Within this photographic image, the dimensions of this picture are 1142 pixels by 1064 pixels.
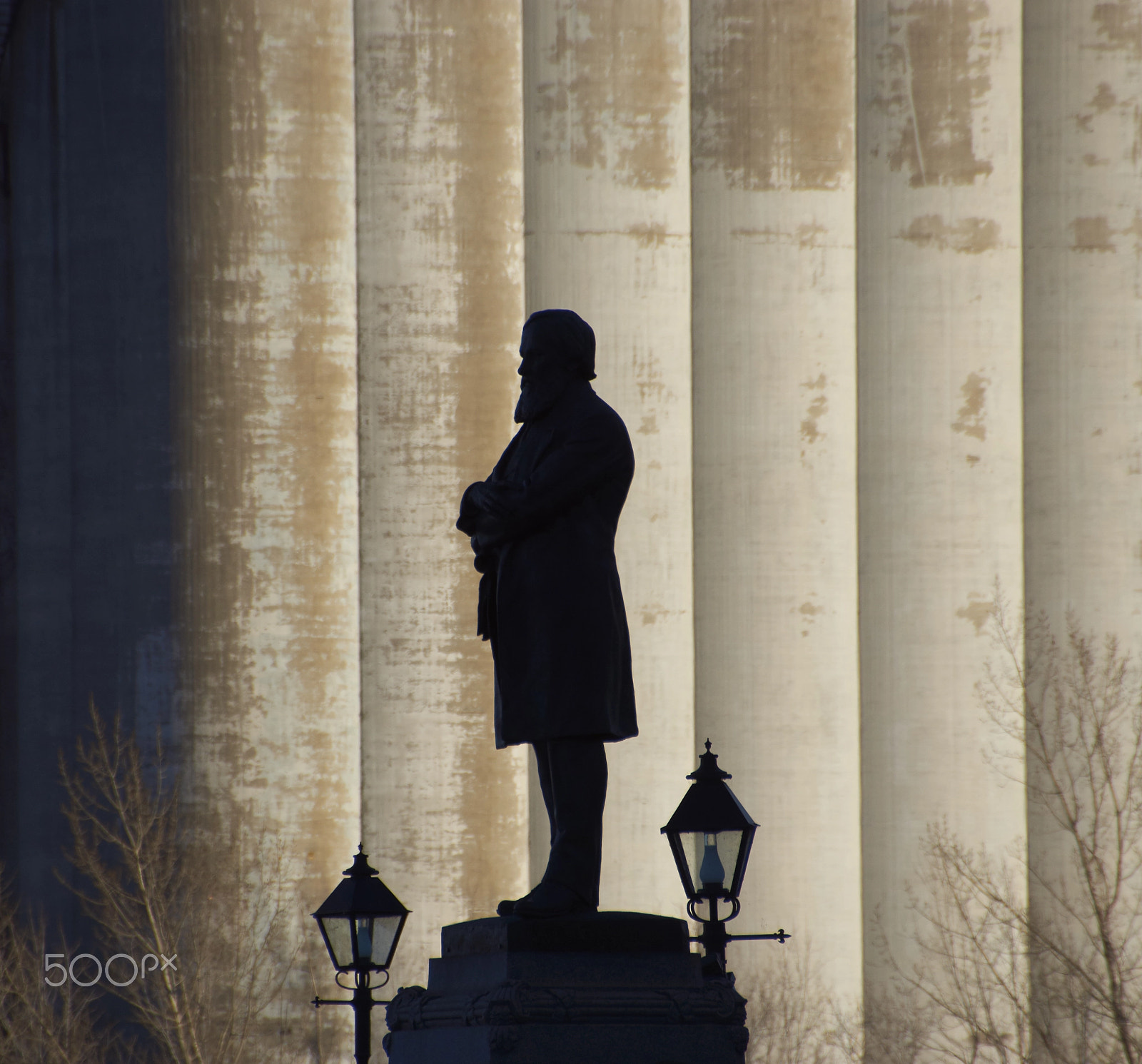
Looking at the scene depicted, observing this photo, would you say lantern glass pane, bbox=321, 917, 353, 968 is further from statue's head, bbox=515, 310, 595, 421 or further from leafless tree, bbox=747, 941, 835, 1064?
leafless tree, bbox=747, 941, 835, 1064

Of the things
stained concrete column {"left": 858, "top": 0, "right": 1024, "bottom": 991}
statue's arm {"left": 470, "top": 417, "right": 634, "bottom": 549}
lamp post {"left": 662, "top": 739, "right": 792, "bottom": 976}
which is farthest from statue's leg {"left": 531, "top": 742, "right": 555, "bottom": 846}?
stained concrete column {"left": 858, "top": 0, "right": 1024, "bottom": 991}

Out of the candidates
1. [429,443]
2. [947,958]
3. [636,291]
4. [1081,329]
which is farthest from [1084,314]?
[429,443]

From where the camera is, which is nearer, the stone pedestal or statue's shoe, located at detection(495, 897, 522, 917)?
the stone pedestal

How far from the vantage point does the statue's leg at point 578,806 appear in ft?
21.8

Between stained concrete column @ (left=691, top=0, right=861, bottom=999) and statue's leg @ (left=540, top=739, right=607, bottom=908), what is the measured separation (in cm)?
1849

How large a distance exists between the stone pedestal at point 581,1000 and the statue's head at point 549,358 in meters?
1.81

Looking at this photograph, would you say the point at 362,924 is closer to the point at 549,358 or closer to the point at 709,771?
the point at 709,771

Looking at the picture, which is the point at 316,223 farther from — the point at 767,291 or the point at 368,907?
the point at 368,907

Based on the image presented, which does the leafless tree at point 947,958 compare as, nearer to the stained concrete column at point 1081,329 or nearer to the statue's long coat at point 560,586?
the stained concrete column at point 1081,329

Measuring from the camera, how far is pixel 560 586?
6789 millimetres

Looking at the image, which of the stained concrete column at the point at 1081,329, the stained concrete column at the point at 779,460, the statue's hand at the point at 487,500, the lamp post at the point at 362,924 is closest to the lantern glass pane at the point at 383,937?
the lamp post at the point at 362,924

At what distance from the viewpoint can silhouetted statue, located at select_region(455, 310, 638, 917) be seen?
21.9ft

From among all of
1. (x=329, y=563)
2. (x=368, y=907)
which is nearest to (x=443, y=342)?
(x=329, y=563)

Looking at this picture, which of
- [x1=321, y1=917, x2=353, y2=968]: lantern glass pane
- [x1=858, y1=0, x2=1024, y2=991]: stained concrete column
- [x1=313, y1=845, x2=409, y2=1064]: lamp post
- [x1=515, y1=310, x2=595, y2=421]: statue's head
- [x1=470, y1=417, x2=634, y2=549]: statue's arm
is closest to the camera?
[x1=470, y1=417, x2=634, y2=549]: statue's arm
